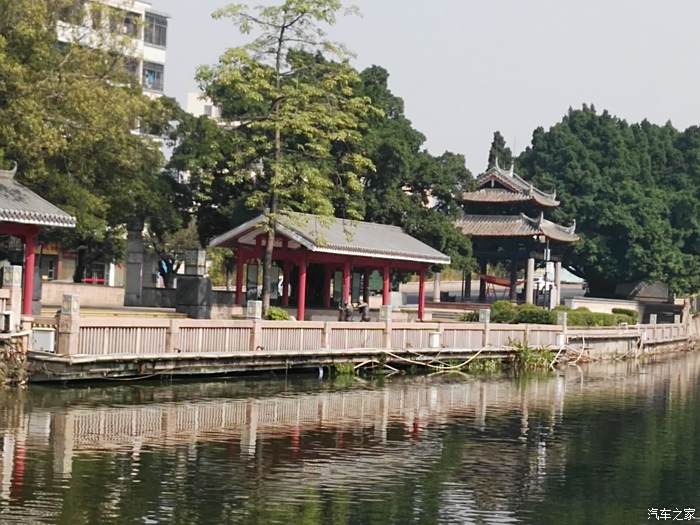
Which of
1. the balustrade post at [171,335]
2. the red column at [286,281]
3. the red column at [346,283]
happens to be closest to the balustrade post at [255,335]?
the balustrade post at [171,335]

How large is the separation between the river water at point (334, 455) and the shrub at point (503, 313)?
20.1m

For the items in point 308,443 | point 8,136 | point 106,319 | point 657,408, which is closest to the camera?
point 308,443

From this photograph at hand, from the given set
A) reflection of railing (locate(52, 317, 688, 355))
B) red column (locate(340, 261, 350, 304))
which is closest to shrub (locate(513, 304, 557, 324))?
reflection of railing (locate(52, 317, 688, 355))

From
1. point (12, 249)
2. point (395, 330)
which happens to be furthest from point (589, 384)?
point (12, 249)

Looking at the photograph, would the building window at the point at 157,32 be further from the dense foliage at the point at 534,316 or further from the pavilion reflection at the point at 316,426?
the pavilion reflection at the point at 316,426

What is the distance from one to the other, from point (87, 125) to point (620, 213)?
5358 centimetres

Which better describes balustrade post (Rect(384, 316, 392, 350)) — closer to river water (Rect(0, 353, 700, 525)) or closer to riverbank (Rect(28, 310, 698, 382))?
riverbank (Rect(28, 310, 698, 382))

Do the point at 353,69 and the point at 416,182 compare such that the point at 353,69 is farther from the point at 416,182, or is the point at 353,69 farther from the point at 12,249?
the point at 416,182

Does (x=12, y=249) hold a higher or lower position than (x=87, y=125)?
lower

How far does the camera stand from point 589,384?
41.7 meters

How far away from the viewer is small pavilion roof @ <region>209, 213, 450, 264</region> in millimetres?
→ 45031

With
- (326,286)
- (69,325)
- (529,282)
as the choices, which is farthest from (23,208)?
(529,282)

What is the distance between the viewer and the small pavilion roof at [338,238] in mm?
45031
